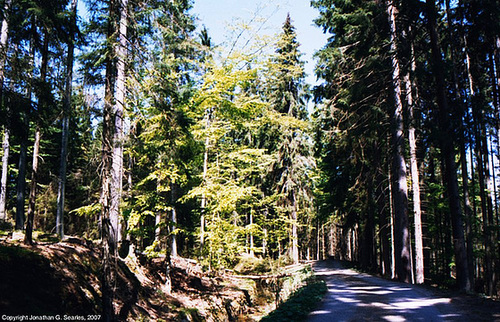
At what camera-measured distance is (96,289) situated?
874 centimetres

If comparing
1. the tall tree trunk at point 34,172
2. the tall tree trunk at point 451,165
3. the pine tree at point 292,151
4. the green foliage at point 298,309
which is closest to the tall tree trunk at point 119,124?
the tall tree trunk at point 34,172

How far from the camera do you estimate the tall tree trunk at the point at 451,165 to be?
10.2m

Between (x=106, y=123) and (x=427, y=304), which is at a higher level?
(x=106, y=123)

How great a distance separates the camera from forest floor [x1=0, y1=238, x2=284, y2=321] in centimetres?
671

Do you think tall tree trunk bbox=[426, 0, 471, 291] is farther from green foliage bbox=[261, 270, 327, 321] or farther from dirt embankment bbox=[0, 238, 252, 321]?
dirt embankment bbox=[0, 238, 252, 321]

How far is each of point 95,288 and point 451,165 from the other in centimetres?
1235

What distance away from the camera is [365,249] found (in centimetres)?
2136

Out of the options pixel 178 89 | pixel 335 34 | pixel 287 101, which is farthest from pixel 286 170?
pixel 178 89

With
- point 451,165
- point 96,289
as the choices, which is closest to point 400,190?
point 451,165

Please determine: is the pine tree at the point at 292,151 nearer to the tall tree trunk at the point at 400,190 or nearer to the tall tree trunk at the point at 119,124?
the tall tree trunk at the point at 400,190

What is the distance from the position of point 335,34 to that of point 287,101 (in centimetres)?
691

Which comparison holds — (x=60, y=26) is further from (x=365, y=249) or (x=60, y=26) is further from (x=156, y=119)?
(x=365, y=249)

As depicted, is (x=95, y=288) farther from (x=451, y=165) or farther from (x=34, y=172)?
(x=451, y=165)

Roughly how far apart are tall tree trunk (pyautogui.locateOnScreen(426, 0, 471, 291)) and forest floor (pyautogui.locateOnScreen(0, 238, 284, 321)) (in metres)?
8.06
